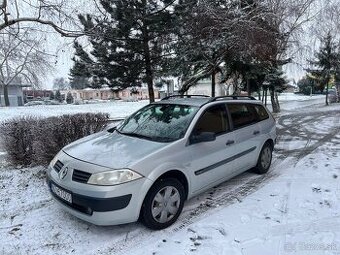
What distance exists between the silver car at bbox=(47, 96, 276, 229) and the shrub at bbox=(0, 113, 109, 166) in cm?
166

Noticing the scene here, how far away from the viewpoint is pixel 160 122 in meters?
4.78

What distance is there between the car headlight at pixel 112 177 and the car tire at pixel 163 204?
36 cm

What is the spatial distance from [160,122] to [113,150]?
980 mm

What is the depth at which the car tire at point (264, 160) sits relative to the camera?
234 inches

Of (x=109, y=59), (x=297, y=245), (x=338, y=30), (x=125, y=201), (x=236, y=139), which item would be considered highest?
(x=338, y=30)

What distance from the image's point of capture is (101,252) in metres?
3.50

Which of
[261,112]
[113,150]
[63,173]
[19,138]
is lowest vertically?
[63,173]

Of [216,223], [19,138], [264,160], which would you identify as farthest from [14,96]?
[216,223]

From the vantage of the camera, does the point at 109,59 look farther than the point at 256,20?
No

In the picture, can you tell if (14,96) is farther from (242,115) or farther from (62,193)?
(62,193)

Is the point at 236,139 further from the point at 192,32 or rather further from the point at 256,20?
the point at 256,20

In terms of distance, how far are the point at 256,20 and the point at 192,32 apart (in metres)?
2.57

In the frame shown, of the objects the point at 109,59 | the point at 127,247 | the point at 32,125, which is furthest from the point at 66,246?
the point at 109,59

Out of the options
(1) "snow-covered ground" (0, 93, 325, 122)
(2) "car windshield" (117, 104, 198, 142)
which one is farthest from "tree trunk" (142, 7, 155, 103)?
(1) "snow-covered ground" (0, 93, 325, 122)
